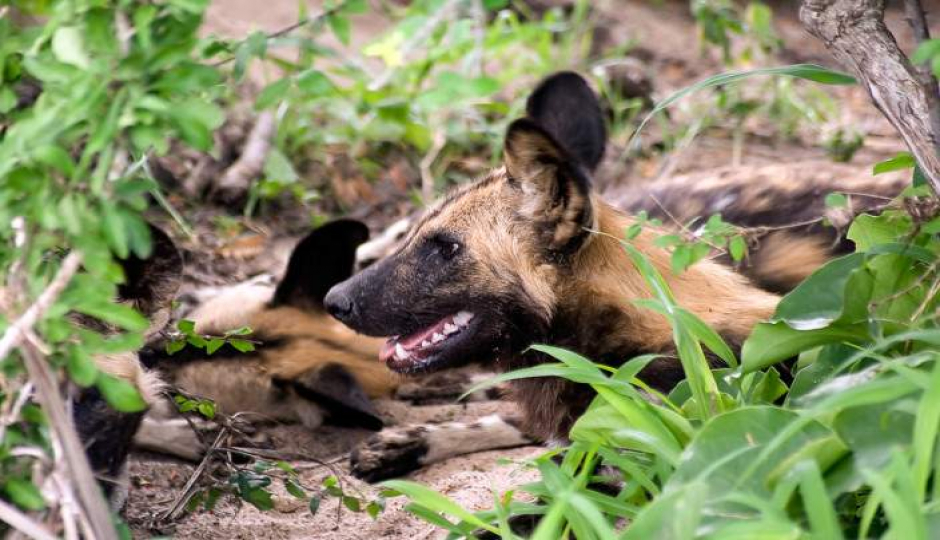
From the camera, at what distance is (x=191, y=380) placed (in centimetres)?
400

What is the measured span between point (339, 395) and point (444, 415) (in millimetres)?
439

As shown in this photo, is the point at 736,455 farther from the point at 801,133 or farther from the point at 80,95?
the point at 801,133

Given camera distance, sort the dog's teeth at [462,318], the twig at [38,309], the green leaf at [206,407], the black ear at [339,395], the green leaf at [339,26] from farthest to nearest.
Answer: the black ear at [339,395], the dog's teeth at [462,318], the green leaf at [206,407], the green leaf at [339,26], the twig at [38,309]

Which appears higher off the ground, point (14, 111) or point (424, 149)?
point (14, 111)

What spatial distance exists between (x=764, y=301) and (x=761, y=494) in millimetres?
1226

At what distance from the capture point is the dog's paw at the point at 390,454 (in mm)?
3648

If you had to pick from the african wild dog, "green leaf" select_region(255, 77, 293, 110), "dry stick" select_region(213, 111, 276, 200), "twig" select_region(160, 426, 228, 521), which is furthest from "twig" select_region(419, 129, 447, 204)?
"twig" select_region(160, 426, 228, 521)

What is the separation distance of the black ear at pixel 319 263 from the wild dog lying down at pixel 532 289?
783 mm

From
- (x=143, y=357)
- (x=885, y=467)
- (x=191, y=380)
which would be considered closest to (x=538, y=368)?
(x=885, y=467)

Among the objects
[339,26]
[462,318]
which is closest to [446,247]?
[462,318]

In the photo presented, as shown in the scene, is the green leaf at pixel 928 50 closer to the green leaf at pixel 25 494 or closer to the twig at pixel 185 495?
the green leaf at pixel 25 494

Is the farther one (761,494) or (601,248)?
(601,248)

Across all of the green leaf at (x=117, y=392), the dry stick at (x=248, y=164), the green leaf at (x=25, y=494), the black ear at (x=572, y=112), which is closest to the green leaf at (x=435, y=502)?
the green leaf at (x=117, y=392)

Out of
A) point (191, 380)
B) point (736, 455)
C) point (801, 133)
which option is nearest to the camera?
point (736, 455)
